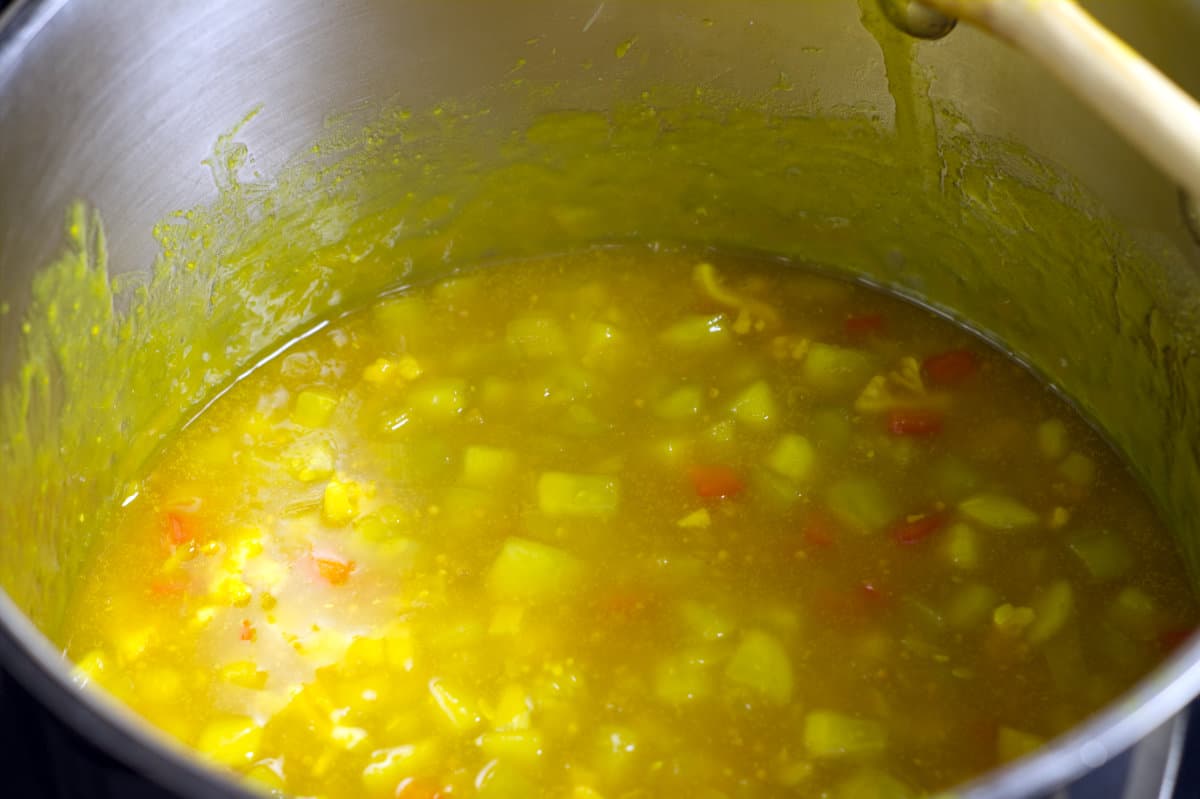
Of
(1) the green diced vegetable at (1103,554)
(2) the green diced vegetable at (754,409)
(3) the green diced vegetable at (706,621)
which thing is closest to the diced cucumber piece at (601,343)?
(2) the green diced vegetable at (754,409)

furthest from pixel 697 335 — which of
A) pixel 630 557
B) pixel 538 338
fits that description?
pixel 630 557

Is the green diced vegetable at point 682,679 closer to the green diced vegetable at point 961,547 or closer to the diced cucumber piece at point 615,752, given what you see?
the diced cucumber piece at point 615,752

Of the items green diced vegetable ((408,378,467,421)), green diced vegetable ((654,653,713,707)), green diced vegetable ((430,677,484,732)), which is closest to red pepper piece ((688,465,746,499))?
green diced vegetable ((654,653,713,707))

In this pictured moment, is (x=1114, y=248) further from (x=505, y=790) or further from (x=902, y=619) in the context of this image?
(x=505, y=790)

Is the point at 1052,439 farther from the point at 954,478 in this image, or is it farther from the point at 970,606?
the point at 970,606

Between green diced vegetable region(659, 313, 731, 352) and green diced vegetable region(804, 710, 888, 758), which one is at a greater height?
green diced vegetable region(659, 313, 731, 352)

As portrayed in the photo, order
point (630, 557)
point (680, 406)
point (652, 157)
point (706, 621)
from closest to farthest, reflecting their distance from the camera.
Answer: point (706, 621) < point (630, 557) < point (680, 406) < point (652, 157)

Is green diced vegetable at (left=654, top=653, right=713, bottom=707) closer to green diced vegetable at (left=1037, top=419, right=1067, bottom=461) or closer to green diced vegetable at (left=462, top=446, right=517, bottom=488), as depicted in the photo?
green diced vegetable at (left=462, top=446, right=517, bottom=488)
